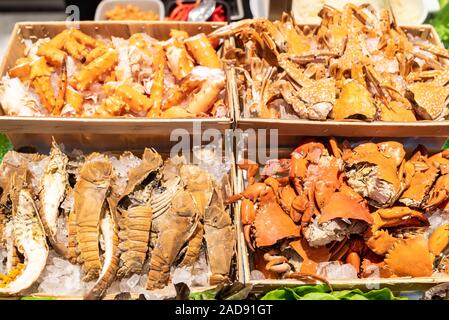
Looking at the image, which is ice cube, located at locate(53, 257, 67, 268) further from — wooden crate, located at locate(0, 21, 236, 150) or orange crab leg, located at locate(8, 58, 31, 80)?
orange crab leg, located at locate(8, 58, 31, 80)

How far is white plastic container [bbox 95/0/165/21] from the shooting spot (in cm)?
335

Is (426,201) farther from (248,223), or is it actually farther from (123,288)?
(123,288)

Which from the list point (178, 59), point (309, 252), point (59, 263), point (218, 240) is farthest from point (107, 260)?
point (178, 59)

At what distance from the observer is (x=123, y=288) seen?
1.95 metres

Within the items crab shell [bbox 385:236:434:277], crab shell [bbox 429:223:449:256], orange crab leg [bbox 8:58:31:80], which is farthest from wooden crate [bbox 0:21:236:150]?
crab shell [bbox 429:223:449:256]

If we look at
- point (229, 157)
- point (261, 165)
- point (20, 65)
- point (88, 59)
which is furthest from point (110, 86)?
point (261, 165)

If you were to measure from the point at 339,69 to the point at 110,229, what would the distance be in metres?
1.47

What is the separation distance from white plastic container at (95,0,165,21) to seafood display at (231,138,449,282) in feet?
6.07

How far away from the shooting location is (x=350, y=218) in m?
1.90

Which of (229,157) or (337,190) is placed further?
(229,157)

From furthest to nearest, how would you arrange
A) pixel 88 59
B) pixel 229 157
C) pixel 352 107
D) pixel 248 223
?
pixel 88 59 → pixel 229 157 → pixel 352 107 → pixel 248 223

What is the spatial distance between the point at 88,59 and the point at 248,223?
1.37 metres

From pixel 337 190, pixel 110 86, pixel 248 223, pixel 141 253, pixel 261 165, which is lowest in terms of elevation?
pixel 141 253

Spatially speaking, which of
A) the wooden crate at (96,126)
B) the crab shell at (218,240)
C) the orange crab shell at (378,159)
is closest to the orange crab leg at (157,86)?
the wooden crate at (96,126)
